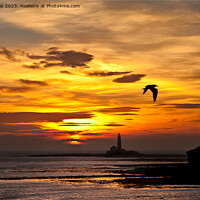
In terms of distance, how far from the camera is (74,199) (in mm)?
48125

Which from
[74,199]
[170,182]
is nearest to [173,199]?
[74,199]

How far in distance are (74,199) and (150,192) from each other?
37.7ft

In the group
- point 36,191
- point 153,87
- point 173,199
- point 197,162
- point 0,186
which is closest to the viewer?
point 153,87

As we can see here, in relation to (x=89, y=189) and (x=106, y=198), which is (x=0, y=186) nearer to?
(x=89, y=189)

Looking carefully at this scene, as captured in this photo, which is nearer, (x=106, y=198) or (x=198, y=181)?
(x=106, y=198)

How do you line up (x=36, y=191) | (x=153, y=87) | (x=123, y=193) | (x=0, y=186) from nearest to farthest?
1. (x=153, y=87)
2. (x=123, y=193)
3. (x=36, y=191)
4. (x=0, y=186)

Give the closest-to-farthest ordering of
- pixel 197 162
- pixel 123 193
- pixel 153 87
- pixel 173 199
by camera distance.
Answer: pixel 153 87 < pixel 173 199 < pixel 123 193 < pixel 197 162

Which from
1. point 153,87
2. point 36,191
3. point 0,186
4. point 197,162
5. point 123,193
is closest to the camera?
point 153,87

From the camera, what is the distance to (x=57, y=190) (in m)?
56.5

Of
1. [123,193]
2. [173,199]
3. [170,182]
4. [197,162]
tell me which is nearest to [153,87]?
[173,199]

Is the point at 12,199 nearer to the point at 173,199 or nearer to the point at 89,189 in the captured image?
the point at 89,189

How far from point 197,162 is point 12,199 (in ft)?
125

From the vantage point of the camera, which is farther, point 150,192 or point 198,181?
point 198,181

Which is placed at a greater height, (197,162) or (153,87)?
(153,87)
